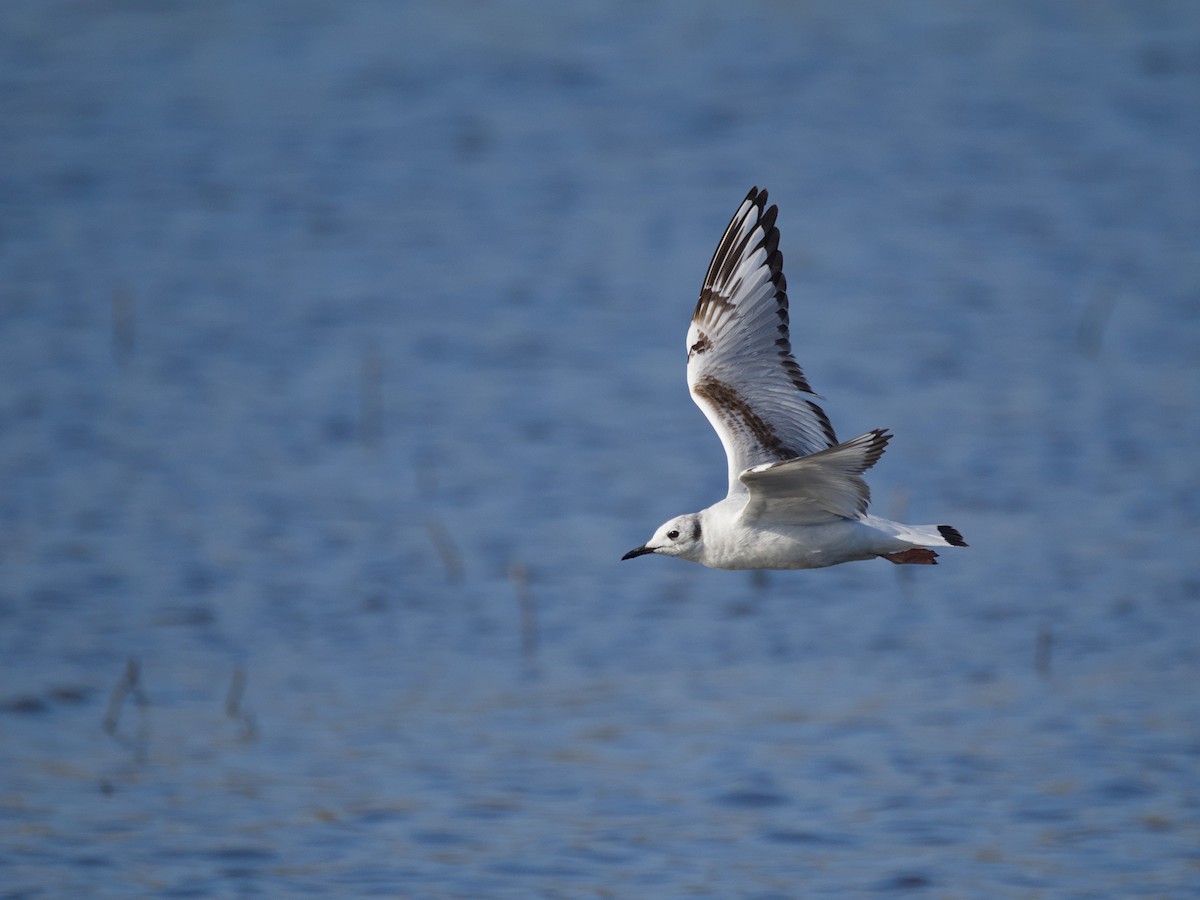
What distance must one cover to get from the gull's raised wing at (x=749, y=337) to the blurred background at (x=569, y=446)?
98.4 inches

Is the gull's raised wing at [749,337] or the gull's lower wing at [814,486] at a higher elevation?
the gull's raised wing at [749,337]

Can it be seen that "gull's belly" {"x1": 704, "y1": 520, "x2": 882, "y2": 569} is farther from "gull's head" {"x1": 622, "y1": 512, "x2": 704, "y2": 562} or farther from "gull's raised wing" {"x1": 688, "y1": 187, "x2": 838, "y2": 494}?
"gull's raised wing" {"x1": 688, "y1": 187, "x2": 838, "y2": 494}

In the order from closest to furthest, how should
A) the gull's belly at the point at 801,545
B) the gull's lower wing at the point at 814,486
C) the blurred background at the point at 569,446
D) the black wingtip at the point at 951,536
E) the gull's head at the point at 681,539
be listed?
the gull's lower wing at the point at 814,486, the black wingtip at the point at 951,536, the gull's belly at the point at 801,545, the gull's head at the point at 681,539, the blurred background at the point at 569,446

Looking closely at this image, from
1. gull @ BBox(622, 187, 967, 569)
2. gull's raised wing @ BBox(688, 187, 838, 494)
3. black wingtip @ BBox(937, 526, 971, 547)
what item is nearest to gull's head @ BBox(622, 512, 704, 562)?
gull @ BBox(622, 187, 967, 569)

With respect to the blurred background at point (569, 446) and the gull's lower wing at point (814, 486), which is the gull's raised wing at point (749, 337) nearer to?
the gull's lower wing at point (814, 486)

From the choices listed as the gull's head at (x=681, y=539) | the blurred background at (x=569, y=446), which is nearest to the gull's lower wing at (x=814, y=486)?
the gull's head at (x=681, y=539)

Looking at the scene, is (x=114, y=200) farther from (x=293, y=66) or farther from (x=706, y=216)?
(x=706, y=216)

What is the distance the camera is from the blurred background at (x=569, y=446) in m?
9.83

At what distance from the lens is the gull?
7.34 m

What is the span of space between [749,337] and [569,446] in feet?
19.3

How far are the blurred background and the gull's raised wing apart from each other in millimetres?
2498

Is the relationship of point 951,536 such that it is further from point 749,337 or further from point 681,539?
point 749,337

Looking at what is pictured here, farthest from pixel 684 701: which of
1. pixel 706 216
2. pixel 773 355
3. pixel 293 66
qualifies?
pixel 293 66

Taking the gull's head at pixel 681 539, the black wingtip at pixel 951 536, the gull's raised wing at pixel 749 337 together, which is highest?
the gull's raised wing at pixel 749 337
